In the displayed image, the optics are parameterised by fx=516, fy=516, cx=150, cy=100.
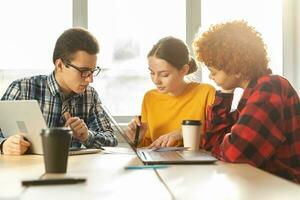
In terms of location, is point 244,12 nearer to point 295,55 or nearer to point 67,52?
point 295,55

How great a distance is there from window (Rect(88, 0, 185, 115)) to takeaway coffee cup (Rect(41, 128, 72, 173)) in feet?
6.97

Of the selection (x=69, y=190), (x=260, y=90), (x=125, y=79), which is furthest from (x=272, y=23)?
(x=69, y=190)

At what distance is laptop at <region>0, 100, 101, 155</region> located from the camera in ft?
5.64

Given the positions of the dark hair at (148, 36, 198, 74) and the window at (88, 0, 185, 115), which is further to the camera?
the window at (88, 0, 185, 115)

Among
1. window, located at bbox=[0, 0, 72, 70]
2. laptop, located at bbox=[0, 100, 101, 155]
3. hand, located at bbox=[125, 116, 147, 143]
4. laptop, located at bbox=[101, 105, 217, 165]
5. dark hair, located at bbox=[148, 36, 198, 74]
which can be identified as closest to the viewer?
laptop, located at bbox=[101, 105, 217, 165]

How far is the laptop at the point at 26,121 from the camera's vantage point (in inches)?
67.7

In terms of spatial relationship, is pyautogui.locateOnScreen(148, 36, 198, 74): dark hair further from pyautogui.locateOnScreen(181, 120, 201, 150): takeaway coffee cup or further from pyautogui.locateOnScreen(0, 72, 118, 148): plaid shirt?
pyautogui.locateOnScreen(181, 120, 201, 150): takeaway coffee cup

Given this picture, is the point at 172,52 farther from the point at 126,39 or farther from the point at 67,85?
the point at 126,39

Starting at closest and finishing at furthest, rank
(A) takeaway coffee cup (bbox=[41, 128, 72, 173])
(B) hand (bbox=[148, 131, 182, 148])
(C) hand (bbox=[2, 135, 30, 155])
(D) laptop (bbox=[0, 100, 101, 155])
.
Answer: (A) takeaway coffee cup (bbox=[41, 128, 72, 173])
(D) laptop (bbox=[0, 100, 101, 155])
(C) hand (bbox=[2, 135, 30, 155])
(B) hand (bbox=[148, 131, 182, 148])

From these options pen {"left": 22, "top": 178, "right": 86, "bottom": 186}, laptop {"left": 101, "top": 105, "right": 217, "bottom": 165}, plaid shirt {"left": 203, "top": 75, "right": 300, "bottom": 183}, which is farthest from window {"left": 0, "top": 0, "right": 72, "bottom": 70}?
pen {"left": 22, "top": 178, "right": 86, "bottom": 186}

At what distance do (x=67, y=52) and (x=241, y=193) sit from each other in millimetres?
1513

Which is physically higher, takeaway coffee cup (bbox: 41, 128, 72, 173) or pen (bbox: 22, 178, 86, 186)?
takeaway coffee cup (bbox: 41, 128, 72, 173)

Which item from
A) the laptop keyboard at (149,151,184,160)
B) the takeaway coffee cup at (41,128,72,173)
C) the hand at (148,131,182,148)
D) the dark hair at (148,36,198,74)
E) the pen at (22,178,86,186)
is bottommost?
the hand at (148,131,182,148)

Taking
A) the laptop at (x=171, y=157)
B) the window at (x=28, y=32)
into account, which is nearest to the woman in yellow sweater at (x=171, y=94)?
the laptop at (x=171, y=157)
